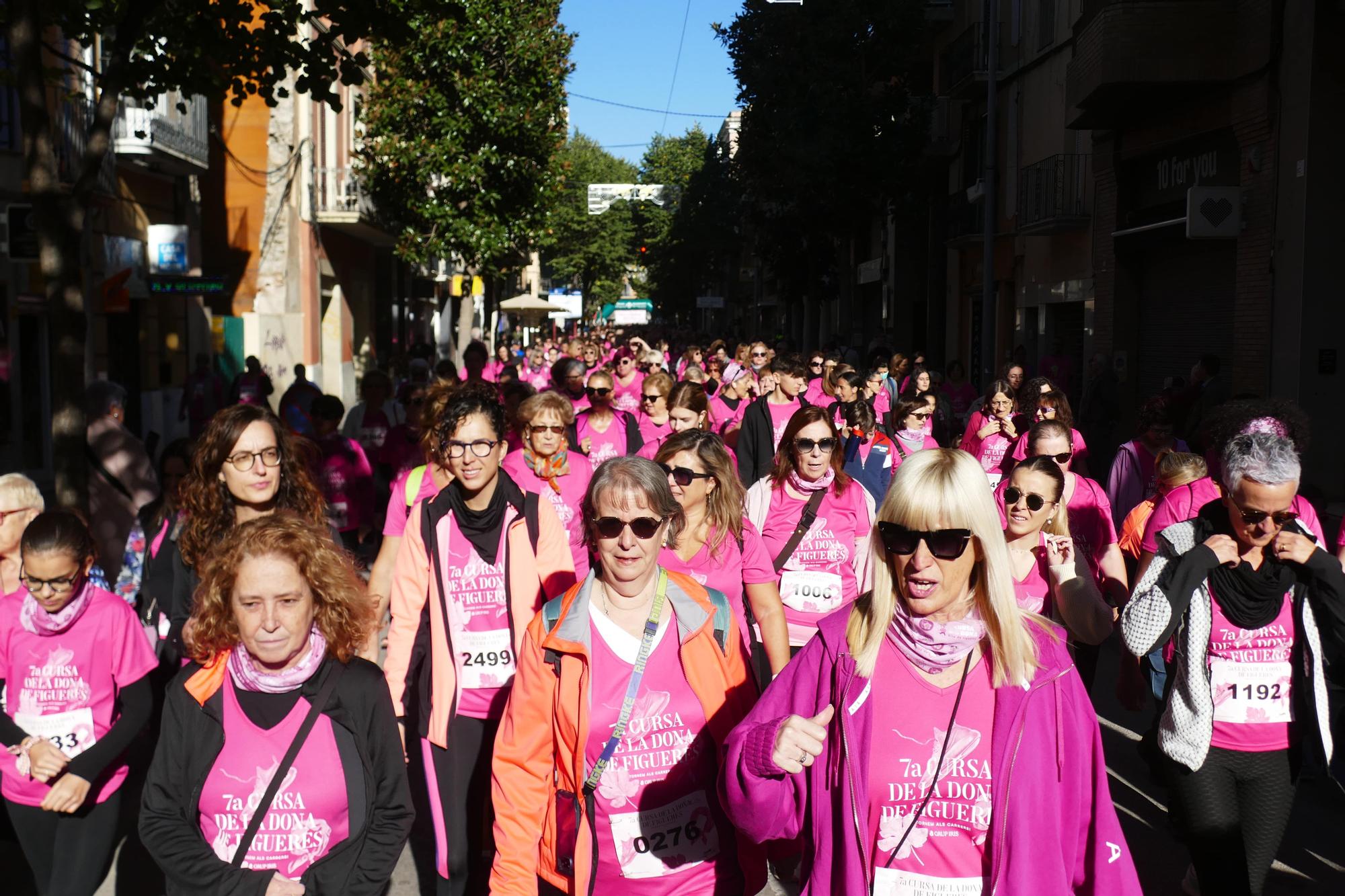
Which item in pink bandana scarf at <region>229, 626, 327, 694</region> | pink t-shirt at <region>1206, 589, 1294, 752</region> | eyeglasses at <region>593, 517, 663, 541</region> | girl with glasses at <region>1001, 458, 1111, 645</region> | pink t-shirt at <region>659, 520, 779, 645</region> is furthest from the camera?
pink t-shirt at <region>659, 520, 779, 645</region>

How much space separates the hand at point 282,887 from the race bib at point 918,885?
135cm

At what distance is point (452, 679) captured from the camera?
456cm

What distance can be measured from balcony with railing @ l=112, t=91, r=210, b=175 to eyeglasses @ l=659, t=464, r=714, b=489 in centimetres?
1410

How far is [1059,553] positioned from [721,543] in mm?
1317

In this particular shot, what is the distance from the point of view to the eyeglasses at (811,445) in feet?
20.1

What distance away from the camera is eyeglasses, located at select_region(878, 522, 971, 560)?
2.75m

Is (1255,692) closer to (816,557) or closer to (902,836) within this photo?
(902,836)

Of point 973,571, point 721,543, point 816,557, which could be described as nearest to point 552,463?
point 816,557

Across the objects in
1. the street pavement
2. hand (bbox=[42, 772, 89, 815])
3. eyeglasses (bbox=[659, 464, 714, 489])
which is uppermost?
eyeglasses (bbox=[659, 464, 714, 489])

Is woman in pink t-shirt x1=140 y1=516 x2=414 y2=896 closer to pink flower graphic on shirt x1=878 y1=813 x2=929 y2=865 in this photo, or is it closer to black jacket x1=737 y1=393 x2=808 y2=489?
pink flower graphic on shirt x1=878 y1=813 x2=929 y2=865

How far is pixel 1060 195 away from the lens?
22562 mm

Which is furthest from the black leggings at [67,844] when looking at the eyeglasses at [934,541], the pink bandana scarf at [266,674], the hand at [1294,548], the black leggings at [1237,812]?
the hand at [1294,548]

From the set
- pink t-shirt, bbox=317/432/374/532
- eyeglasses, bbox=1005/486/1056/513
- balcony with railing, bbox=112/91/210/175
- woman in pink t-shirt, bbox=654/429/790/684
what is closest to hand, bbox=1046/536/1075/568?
eyeglasses, bbox=1005/486/1056/513

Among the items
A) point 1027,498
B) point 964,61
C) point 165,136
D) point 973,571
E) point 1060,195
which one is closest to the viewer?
point 973,571
